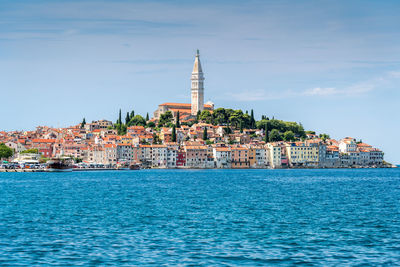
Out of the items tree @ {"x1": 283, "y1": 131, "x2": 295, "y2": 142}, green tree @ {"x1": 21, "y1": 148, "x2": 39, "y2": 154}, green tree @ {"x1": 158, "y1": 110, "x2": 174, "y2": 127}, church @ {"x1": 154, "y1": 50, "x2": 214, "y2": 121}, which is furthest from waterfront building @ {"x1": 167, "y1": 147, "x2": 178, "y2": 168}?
church @ {"x1": 154, "y1": 50, "x2": 214, "y2": 121}

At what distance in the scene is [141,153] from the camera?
5054 inches

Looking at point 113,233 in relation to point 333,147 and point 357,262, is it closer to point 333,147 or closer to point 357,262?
point 357,262

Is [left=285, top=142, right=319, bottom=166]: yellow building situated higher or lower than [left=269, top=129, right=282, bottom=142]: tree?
lower

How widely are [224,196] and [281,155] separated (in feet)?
304

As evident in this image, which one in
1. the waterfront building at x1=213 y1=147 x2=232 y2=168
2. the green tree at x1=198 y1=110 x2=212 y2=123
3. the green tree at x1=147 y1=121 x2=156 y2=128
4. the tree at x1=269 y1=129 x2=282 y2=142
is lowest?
the waterfront building at x1=213 y1=147 x2=232 y2=168

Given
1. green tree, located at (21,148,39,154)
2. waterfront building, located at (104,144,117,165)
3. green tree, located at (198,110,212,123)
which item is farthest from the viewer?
green tree, located at (198,110,212,123)

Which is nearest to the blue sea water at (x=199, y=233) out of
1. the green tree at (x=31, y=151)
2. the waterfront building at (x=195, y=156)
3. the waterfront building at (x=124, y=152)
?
the waterfront building at (x=124, y=152)

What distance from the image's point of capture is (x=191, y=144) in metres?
130

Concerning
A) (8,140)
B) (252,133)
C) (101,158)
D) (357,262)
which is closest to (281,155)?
(252,133)

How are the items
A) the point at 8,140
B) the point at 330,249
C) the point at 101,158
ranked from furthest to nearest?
the point at 8,140, the point at 101,158, the point at 330,249

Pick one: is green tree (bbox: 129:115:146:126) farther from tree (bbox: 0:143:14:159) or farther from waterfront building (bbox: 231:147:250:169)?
tree (bbox: 0:143:14:159)

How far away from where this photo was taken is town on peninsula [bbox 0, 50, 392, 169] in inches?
5020

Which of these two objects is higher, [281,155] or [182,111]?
[182,111]

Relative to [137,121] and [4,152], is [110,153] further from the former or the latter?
[137,121]
